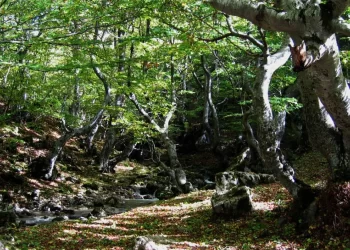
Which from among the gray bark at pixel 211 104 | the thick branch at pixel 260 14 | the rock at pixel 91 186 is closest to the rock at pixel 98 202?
the rock at pixel 91 186

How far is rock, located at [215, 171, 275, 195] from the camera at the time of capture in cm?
1291

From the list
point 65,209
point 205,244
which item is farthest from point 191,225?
point 65,209

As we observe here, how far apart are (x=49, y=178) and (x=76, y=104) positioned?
13836 millimetres

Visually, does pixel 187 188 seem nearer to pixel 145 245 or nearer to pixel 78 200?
pixel 78 200

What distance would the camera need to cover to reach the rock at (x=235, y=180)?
1291 cm

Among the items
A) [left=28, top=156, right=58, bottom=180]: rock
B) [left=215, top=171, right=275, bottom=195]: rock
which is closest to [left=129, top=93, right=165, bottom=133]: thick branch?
[left=215, top=171, right=275, bottom=195]: rock

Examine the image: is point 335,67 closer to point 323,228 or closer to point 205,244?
point 323,228

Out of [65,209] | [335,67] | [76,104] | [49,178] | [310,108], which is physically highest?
[76,104]

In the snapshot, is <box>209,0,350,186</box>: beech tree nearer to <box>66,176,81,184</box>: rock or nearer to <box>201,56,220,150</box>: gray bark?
<box>66,176,81,184</box>: rock

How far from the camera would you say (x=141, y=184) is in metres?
24.1

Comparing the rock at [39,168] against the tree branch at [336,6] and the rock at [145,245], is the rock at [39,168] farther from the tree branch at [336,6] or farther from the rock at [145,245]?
the tree branch at [336,6]

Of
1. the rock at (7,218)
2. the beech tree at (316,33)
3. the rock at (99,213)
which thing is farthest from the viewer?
the rock at (99,213)

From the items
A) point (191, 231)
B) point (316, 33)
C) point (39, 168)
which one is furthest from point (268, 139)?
point (39, 168)

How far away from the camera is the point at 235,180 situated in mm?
14273
